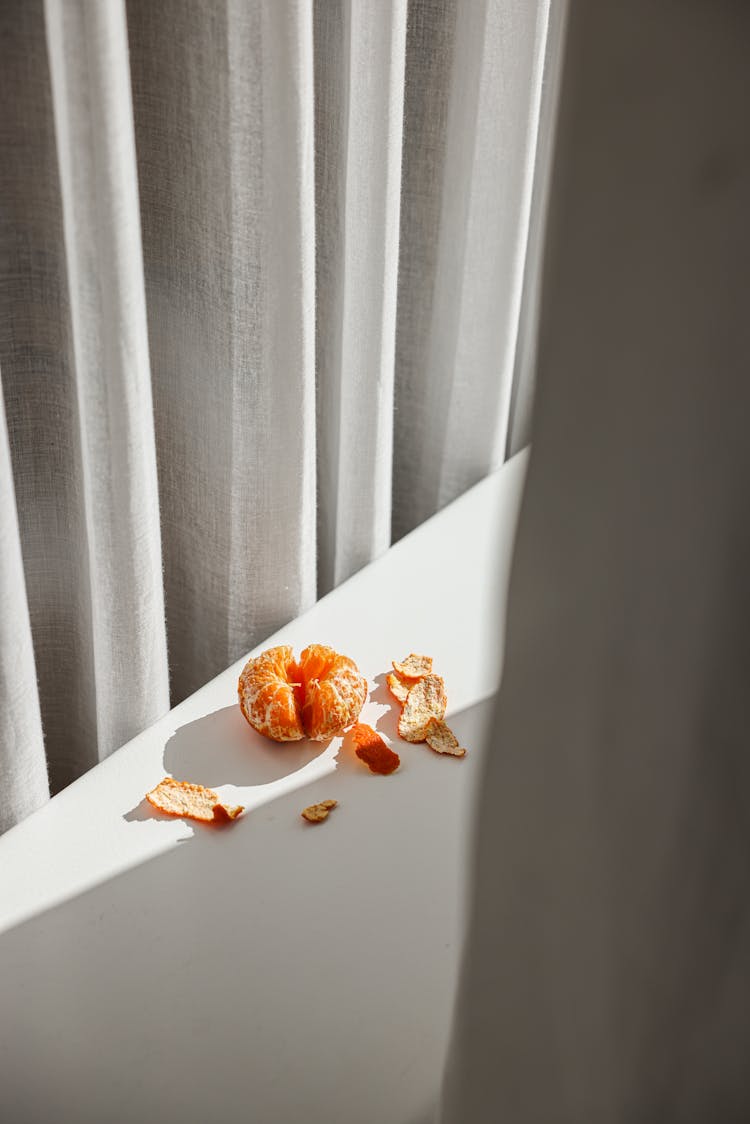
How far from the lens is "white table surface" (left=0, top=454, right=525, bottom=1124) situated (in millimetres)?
587

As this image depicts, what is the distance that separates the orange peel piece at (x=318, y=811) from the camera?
0.76 meters

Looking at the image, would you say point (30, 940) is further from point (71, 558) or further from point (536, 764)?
point (536, 764)

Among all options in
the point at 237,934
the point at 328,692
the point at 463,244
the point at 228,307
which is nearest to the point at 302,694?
the point at 328,692

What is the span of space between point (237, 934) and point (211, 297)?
50cm

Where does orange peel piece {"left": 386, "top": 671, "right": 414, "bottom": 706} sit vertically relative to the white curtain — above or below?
below

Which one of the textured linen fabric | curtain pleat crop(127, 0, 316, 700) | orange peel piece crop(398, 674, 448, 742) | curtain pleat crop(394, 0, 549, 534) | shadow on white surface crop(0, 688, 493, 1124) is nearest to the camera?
the textured linen fabric

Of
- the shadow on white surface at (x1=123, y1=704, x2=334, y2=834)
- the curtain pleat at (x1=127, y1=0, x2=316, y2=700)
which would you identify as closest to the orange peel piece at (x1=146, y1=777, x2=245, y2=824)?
the shadow on white surface at (x1=123, y1=704, x2=334, y2=834)

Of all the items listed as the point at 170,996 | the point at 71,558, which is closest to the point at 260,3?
the point at 71,558

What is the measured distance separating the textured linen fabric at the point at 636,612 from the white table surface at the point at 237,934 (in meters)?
0.19

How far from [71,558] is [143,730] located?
163 millimetres

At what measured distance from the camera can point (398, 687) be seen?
89 cm

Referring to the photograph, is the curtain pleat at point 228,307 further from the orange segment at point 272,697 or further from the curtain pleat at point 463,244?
the curtain pleat at point 463,244

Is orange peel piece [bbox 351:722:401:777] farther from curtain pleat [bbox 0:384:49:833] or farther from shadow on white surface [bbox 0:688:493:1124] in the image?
curtain pleat [bbox 0:384:49:833]

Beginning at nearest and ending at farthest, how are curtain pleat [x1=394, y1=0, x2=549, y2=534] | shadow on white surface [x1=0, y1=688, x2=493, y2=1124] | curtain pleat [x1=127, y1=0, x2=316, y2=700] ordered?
shadow on white surface [x1=0, y1=688, x2=493, y2=1124] < curtain pleat [x1=127, y1=0, x2=316, y2=700] < curtain pleat [x1=394, y1=0, x2=549, y2=534]
